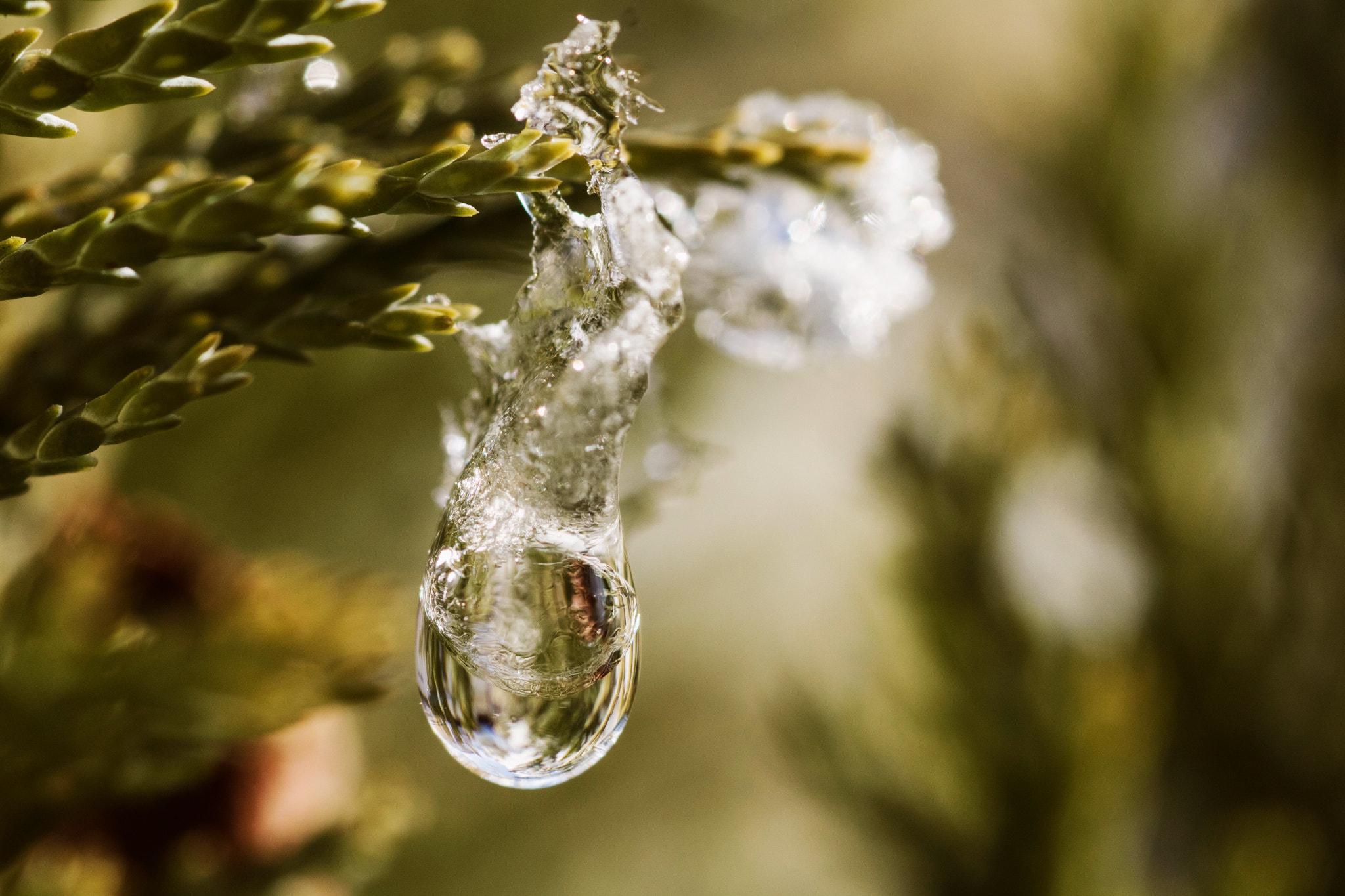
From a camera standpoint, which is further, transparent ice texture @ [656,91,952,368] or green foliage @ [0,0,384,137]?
transparent ice texture @ [656,91,952,368]

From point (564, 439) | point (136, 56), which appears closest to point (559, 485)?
point (564, 439)

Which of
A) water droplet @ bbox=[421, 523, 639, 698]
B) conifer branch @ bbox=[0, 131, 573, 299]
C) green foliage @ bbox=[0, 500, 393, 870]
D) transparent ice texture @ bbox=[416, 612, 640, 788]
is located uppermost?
conifer branch @ bbox=[0, 131, 573, 299]

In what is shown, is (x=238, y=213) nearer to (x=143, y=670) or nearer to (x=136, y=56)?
(x=136, y=56)

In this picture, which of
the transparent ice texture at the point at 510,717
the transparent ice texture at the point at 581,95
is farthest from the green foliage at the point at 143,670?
the transparent ice texture at the point at 581,95

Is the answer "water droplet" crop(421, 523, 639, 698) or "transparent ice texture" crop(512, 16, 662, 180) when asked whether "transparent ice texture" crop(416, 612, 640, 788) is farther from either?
"transparent ice texture" crop(512, 16, 662, 180)

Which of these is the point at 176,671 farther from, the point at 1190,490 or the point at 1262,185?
the point at 1262,185

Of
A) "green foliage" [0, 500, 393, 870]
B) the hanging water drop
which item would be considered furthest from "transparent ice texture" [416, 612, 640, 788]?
"green foliage" [0, 500, 393, 870]
